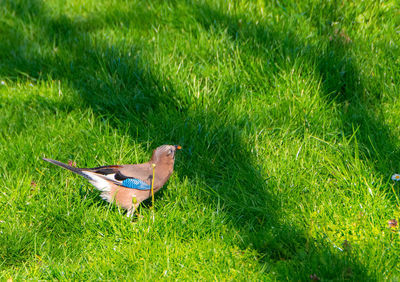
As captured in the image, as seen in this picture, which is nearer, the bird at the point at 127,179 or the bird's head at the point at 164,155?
the bird at the point at 127,179

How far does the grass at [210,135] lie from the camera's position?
10.6 ft

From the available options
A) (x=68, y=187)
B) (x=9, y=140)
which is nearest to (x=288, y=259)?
(x=68, y=187)

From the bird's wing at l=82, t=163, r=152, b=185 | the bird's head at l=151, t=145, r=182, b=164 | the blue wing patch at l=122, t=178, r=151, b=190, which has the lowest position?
the blue wing patch at l=122, t=178, r=151, b=190

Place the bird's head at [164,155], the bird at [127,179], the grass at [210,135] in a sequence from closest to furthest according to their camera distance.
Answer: the grass at [210,135] < the bird at [127,179] < the bird's head at [164,155]

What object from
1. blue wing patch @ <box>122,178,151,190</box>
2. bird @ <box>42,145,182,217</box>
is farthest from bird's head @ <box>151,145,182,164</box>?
blue wing patch @ <box>122,178,151,190</box>

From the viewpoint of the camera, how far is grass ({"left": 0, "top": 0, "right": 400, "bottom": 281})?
127 inches

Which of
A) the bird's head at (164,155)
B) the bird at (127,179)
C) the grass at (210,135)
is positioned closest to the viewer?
the grass at (210,135)

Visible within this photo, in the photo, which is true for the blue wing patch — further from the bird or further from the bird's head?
the bird's head

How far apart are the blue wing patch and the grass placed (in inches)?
7.0

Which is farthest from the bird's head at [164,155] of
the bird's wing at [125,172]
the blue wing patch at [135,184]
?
the blue wing patch at [135,184]

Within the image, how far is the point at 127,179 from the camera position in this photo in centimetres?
367

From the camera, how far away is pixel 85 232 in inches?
139

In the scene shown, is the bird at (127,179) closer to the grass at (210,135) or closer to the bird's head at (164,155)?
the bird's head at (164,155)

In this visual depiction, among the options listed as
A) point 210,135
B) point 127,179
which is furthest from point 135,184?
point 210,135
